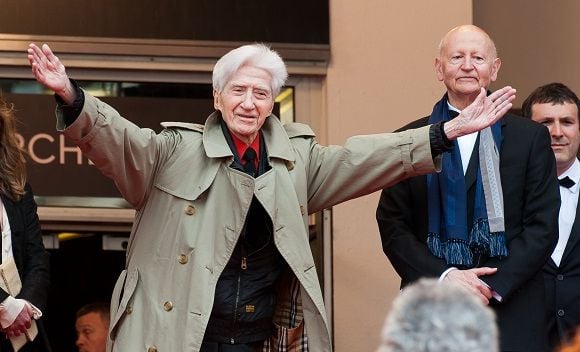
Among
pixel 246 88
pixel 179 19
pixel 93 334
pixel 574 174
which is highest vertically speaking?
pixel 179 19

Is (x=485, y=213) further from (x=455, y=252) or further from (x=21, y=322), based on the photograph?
(x=21, y=322)

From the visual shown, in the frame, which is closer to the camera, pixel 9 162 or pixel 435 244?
pixel 435 244

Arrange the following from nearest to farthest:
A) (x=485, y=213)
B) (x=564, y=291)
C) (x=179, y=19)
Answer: (x=485, y=213), (x=564, y=291), (x=179, y=19)

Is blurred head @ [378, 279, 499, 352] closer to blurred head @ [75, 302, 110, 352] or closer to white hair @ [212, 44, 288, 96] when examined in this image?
white hair @ [212, 44, 288, 96]

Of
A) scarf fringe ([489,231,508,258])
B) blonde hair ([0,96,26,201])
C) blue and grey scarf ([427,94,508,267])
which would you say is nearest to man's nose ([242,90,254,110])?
blue and grey scarf ([427,94,508,267])

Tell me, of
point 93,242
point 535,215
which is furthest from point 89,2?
point 535,215

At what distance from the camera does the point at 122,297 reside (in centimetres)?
564

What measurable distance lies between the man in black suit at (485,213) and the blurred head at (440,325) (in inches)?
111

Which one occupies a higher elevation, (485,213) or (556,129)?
(556,129)

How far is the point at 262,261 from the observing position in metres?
5.61

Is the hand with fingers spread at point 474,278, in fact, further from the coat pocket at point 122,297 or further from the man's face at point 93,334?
the man's face at point 93,334

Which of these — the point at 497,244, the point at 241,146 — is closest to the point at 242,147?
the point at 241,146

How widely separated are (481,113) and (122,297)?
5.48 ft

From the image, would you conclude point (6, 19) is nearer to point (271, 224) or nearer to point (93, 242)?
point (93, 242)
